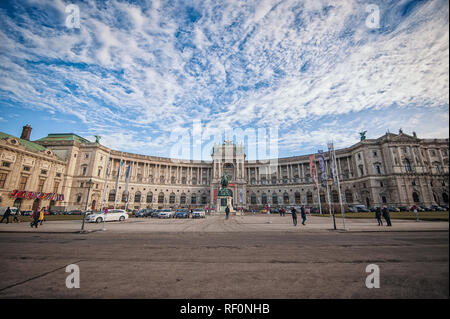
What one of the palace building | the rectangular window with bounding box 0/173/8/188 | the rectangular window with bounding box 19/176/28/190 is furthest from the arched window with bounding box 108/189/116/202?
the rectangular window with bounding box 0/173/8/188

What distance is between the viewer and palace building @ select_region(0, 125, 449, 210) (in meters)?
40.8

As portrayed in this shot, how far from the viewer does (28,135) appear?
51438mm

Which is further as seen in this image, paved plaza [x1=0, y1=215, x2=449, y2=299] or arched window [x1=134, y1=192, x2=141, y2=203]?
arched window [x1=134, y1=192, x2=141, y2=203]

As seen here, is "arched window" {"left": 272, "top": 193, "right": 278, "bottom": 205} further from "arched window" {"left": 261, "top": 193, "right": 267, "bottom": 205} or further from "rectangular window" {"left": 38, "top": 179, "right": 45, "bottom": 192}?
"rectangular window" {"left": 38, "top": 179, "right": 45, "bottom": 192}

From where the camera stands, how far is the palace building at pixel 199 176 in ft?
134

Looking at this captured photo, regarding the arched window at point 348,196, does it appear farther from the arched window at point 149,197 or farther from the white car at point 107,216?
the arched window at point 149,197

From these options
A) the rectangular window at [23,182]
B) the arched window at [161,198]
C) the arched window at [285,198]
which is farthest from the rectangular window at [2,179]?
the arched window at [285,198]

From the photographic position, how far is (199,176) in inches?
3140

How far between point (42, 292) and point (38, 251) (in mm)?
5858

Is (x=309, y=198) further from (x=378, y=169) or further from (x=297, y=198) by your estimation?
(x=378, y=169)

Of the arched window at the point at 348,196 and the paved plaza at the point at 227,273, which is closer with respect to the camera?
the paved plaza at the point at 227,273
